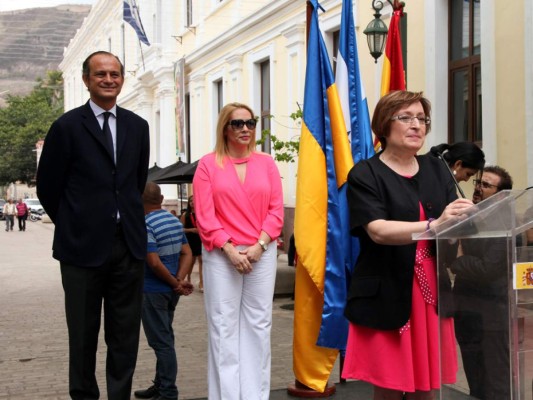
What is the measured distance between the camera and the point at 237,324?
16.3ft

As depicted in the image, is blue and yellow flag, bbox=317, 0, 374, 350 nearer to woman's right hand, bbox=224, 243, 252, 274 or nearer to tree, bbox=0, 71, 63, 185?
woman's right hand, bbox=224, 243, 252, 274

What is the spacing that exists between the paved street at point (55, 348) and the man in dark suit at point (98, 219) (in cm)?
154

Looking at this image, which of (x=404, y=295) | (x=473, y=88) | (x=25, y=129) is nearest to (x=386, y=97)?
(x=404, y=295)

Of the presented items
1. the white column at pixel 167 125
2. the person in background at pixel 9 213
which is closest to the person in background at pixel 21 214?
the person in background at pixel 9 213

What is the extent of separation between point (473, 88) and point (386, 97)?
9.11 metres

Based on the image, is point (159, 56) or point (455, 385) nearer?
point (455, 385)

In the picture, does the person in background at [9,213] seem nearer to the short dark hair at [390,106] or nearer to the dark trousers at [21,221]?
the dark trousers at [21,221]

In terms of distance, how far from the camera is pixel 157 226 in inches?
223

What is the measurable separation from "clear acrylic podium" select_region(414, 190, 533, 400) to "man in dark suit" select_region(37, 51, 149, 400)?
6.49ft

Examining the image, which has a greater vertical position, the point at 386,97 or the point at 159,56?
the point at 159,56

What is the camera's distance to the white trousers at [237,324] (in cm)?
490

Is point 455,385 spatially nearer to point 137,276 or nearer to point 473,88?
point 137,276

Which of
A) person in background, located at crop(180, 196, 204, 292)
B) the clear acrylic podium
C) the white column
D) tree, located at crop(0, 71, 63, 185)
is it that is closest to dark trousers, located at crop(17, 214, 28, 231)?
the white column

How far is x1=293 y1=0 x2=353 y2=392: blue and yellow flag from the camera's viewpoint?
17.8ft
